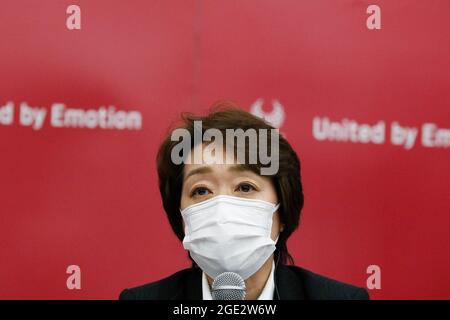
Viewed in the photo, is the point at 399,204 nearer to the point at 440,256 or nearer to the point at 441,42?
the point at 440,256

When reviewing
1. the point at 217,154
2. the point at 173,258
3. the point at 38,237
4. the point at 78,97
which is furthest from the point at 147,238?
the point at 217,154

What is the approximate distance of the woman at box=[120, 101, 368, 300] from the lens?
1.61 meters

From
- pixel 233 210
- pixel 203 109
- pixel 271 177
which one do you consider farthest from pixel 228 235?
pixel 203 109

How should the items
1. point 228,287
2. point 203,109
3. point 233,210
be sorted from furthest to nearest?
point 203,109 < point 233,210 < point 228,287

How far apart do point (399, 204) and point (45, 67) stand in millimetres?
1018

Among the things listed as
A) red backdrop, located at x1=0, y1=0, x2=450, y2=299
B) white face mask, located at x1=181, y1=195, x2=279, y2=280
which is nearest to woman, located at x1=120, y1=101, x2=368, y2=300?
white face mask, located at x1=181, y1=195, x2=279, y2=280

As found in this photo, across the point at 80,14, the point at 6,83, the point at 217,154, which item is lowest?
the point at 217,154

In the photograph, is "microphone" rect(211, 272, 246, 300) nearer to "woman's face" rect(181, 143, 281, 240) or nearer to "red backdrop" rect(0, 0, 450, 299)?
"woman's face" rect(181, 143, 281, 240)

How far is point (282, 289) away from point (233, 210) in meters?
0.20

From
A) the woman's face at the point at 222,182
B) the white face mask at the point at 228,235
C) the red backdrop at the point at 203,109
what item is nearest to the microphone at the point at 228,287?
the white face mask at the point at 228,235

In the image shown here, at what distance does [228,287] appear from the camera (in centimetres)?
151

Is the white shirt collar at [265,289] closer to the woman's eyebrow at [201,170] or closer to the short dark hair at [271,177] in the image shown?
the short dark hair at [271,177]

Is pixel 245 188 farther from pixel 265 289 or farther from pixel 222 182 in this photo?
pixel 265 289

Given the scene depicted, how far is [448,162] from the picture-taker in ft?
7.18
